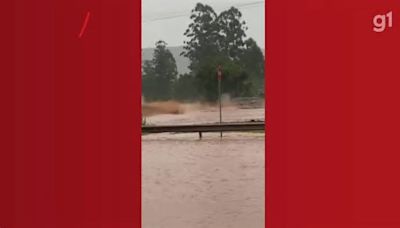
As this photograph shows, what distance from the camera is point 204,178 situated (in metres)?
4.11

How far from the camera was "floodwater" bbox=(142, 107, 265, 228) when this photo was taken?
2.71 meters

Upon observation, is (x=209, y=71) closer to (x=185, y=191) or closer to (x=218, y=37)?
(x=218, y=37)

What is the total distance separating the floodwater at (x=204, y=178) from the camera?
271 centimetres

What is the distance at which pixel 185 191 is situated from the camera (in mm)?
3652
